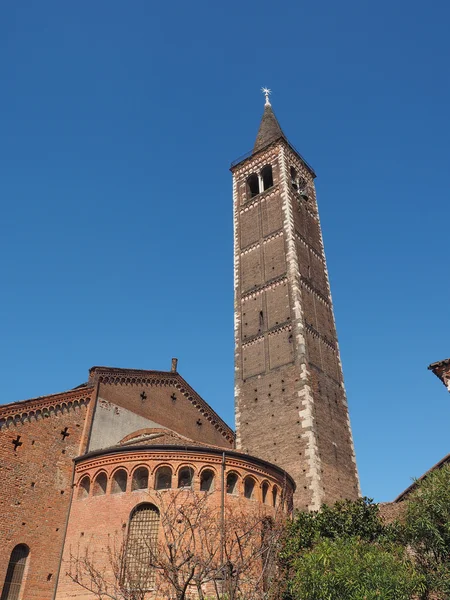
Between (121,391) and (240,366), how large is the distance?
330 inches

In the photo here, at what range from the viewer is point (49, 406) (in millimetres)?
19141

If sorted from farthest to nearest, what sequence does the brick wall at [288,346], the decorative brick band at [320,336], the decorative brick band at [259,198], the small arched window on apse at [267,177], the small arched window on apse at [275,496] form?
the small arched window on apse at [267,177], the decorative brick band at [259,198], the decorative brick band at [320,336], the brick wall at [288,346], the small arched window on apse at [275,496]

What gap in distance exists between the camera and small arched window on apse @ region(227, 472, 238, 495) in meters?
16.8

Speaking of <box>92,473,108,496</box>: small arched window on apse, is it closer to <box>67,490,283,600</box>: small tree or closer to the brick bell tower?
<box>67,490,283,600</box>: small tree

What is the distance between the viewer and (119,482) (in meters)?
16.7

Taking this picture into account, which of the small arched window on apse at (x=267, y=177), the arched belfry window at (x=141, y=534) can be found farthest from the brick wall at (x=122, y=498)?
the small arched window on apse at (x=267, y=177)

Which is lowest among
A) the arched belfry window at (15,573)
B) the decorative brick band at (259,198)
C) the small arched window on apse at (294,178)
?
the arched belfry window at (15,573)

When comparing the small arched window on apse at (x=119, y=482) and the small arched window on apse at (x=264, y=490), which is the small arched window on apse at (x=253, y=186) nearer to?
the small arched window on apse at (x=264, y=490)

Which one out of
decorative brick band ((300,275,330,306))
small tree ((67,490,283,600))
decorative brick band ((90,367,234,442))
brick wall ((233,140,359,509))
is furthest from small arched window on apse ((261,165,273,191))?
small tree ((67,490,283,600))

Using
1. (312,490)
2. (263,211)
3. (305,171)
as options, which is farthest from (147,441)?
(305,171)

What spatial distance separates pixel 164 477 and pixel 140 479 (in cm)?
79

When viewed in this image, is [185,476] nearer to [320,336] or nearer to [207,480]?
[207,480]

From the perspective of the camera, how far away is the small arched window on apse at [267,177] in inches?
1377

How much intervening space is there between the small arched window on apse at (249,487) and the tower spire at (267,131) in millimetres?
25041
